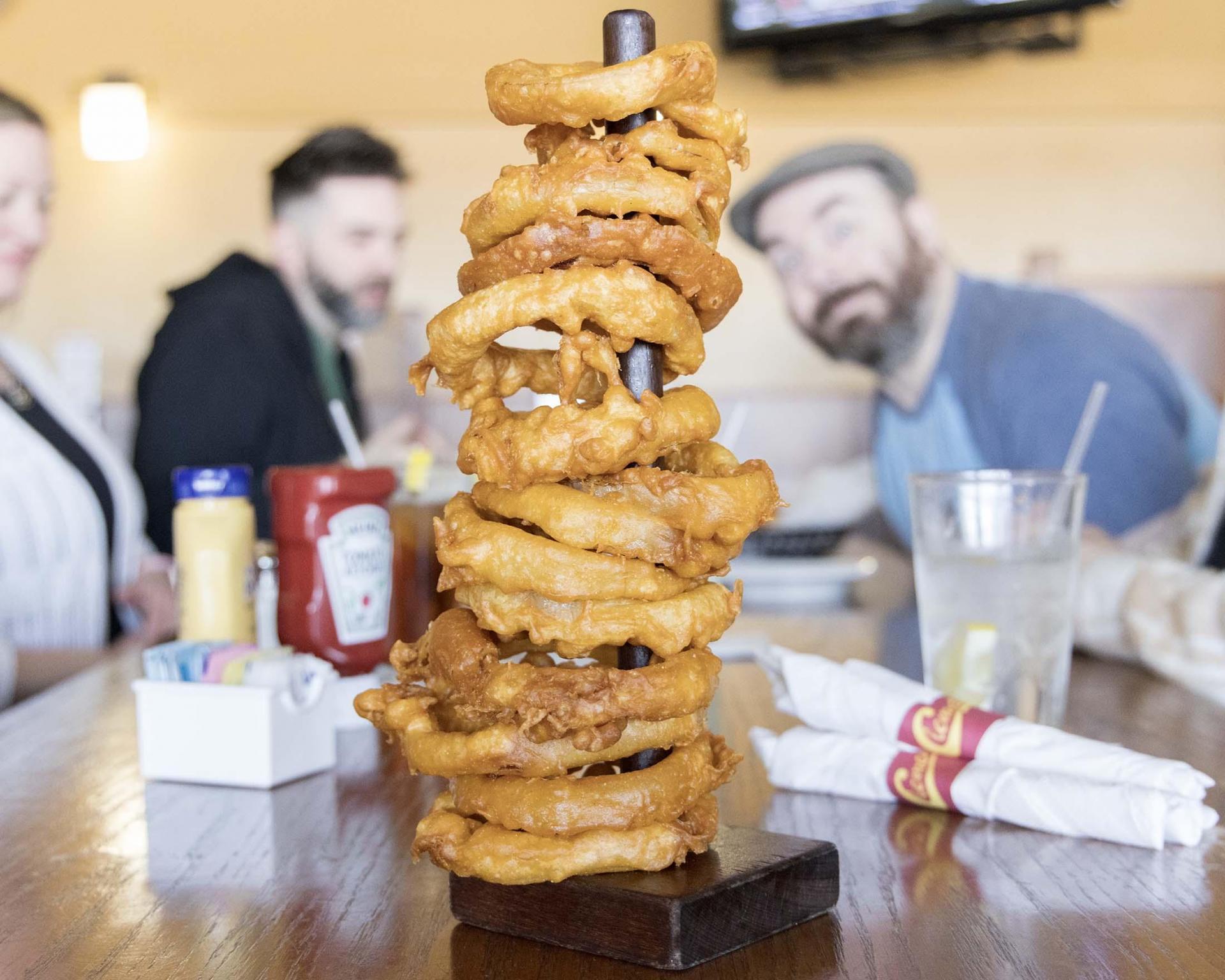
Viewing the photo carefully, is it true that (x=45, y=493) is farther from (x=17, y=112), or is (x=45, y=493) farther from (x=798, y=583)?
(x=798, y=583)

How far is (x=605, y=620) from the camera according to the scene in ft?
2.01

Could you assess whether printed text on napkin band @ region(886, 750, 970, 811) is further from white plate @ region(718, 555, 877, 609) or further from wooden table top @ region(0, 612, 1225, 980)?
white plate @ region(718, 555, 877, 609)

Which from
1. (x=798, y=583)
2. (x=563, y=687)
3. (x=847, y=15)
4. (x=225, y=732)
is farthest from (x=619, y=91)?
(x=847, y=15)

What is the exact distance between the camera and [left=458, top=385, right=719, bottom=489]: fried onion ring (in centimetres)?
61

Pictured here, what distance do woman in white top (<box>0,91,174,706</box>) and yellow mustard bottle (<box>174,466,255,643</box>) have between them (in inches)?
66.9

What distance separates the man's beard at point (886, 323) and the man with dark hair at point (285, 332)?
1169 millimetres

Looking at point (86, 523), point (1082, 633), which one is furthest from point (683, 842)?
point (86, 523)

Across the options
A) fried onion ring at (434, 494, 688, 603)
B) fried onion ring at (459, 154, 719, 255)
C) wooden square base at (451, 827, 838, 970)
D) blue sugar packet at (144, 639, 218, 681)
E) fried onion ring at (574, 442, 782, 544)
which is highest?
fried onion ring at (459, 154, 719, 255)

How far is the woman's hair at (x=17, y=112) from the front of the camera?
320 cm

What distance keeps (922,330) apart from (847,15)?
2.75ft

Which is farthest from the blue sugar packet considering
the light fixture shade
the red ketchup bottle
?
the light fixture shade

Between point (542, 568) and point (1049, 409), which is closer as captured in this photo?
point (542, 568)

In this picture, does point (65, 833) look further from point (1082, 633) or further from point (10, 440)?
point (10, 440)

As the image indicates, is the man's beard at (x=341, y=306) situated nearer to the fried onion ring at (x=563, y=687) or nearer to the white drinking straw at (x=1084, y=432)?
the white drinking straw at (x=1084, y=432)
